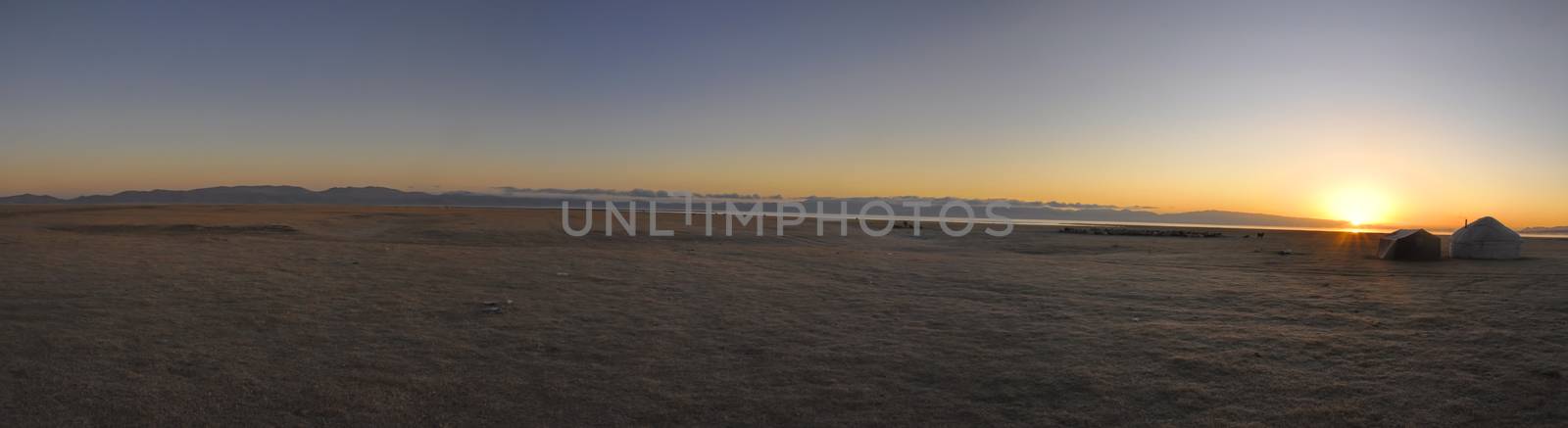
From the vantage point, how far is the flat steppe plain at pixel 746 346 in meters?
6.60

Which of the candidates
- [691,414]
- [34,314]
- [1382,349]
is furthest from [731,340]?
[34,314]

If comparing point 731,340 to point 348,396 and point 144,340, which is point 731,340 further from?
point 144,340

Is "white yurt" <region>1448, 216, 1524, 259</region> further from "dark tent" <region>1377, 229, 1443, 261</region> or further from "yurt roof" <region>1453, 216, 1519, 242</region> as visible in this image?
"dark tent" <region>1377, 229, 1443, 261</region>

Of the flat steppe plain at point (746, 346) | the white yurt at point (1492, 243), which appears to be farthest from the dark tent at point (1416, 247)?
the flat steppe plain at point (746, 346)

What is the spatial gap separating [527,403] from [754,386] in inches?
79.4

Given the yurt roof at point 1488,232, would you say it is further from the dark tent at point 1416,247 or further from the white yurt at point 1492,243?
the dark tent at point 1416,247

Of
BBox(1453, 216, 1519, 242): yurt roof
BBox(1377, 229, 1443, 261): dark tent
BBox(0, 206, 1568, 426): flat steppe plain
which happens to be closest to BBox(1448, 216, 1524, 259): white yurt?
BBox(1453, 216, 1519, 242): yurt roof

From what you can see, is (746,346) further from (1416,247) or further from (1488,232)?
(1488,232)

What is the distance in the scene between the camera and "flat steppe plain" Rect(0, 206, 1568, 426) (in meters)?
6.60

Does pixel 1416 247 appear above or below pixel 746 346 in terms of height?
above

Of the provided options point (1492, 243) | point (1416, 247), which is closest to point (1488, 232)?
point (1492, 243)

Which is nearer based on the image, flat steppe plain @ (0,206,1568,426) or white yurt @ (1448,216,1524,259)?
flat steppe plain @ (0,206,1568,426)

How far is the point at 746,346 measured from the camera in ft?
29.6

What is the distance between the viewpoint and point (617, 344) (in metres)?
8.97
